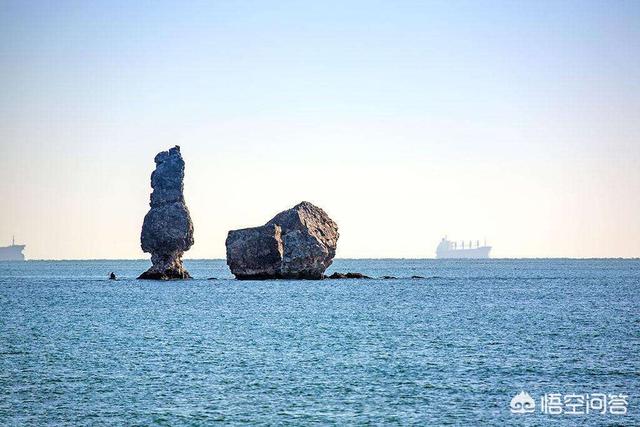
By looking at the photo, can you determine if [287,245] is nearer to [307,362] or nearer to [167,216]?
[167,216]

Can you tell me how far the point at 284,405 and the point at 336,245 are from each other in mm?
106830

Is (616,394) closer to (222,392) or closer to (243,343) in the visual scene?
(222,392)

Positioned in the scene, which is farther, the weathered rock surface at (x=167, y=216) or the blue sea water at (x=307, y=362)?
the weathered rock surface at (x=167, y=216)

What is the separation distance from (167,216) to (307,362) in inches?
3533

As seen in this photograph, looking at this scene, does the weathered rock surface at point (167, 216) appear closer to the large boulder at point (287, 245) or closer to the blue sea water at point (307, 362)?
the large boulder at point (287, 245)

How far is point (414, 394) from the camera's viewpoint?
41969 millimetres

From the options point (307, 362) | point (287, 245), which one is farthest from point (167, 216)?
point (307, 362)

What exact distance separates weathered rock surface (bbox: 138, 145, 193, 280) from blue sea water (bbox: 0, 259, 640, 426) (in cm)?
3619

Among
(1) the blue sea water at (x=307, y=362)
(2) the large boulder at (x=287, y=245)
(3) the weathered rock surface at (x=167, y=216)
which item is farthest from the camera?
(3) the weathered rock surface at (x=167, y=216)

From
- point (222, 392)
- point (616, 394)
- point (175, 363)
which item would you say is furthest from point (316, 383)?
point (616, 394)

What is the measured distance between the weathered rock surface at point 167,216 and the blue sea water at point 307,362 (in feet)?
119

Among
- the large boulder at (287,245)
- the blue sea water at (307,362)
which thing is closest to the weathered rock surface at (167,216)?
the large boulder at (287,245)

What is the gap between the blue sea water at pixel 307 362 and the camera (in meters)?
38.1

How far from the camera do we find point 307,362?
52.6 metres
